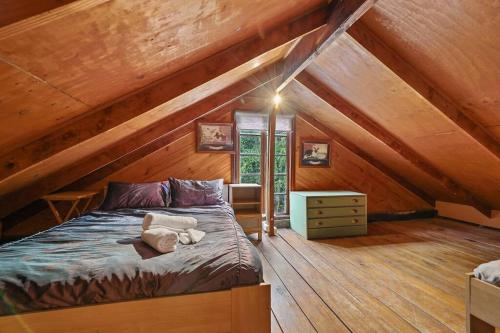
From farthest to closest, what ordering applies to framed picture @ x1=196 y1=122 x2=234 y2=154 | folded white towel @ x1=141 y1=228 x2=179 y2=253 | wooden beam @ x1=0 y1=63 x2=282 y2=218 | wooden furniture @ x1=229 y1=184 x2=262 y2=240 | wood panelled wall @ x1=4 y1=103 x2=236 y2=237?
framed picture @ x1=196 y1=122 x2=234 y2=154 < wooden furniture @ x1=229 y1=184 x2=262 y2=240 < wood panelled wall @ x1=4 y1=103 x2=236 y2=237 < wooden beam @ x1=0 y1=63 x2=282 y2=218 < folded white towel @ x1=141 y1=228 x2=179 y2=253

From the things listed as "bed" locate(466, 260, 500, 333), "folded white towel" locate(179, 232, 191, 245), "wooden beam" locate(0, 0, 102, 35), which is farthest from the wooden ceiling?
"bed" locate(466, 260, 500, 333)

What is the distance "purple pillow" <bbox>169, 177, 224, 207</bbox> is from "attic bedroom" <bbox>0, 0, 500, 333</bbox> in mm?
19

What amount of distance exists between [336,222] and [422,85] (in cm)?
201

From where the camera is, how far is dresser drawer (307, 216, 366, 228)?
325 cm

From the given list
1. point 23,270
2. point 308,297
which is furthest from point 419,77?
point 23,270

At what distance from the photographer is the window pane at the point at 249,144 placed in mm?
3748

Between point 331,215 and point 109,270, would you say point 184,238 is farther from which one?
point 331,215

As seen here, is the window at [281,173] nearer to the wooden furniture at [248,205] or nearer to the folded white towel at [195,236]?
the wooden furniture at [248,205]

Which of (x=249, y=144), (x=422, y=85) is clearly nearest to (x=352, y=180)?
(x=249, y=144)

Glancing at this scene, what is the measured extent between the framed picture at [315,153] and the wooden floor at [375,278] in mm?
1254

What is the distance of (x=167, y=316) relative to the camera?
115 centimetres

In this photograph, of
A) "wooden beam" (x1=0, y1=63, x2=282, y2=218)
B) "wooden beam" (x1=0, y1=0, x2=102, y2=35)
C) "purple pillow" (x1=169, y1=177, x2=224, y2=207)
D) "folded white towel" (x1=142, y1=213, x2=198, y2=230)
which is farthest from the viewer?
"purple pillow" (x1=169, y1=177, x2=224, y2=207)

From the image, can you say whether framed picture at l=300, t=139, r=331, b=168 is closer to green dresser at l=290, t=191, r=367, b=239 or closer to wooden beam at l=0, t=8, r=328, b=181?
green dresser at l=290, t=191, r=367, b=239

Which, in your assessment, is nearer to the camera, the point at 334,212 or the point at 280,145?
the point at 334,212
